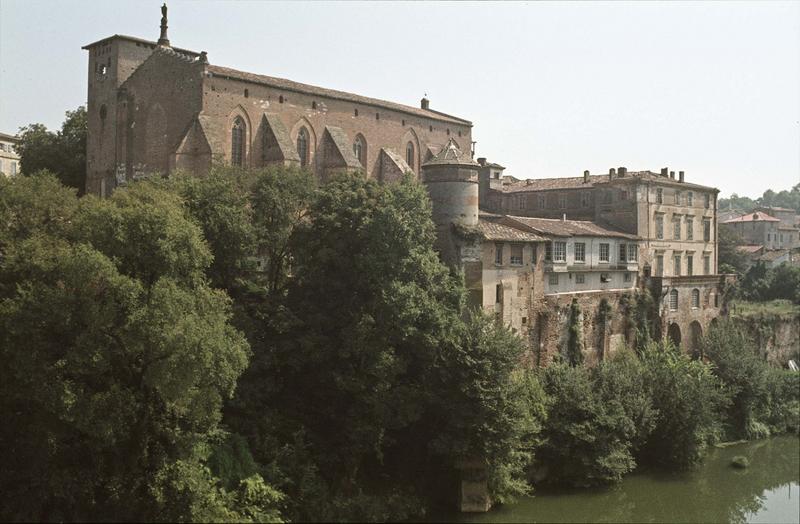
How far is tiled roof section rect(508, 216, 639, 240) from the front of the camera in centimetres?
3612

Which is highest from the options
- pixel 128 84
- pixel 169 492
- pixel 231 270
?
pixel 128 84

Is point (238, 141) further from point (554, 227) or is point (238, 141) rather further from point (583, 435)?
point (583, 435)

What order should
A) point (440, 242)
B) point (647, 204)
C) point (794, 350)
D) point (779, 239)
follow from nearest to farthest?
point (440, 242) → point (647, 204) → point (794, 350) → point (779, 239)

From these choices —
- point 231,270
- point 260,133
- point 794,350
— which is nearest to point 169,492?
point 231,270

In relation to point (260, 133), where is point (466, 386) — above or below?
below

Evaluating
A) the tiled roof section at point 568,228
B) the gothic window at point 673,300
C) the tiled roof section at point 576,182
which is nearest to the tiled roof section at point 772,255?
the tiled roof section at point 576,182

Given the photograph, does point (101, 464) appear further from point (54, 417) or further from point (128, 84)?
point (128, 84)

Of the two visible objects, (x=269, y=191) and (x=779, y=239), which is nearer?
(x=269, y=191)

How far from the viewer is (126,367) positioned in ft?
70.1

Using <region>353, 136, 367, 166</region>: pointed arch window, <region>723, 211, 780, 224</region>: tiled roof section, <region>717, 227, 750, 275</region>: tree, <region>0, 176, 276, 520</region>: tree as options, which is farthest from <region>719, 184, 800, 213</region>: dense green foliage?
<region>0, 176, 276, 520</region>: tree

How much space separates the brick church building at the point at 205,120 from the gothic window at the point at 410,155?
2.05 metres

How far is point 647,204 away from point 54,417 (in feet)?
112

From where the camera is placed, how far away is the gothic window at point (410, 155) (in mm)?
45666

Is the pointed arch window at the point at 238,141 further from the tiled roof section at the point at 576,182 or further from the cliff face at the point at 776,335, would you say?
the cliff face at the point at 776,335
